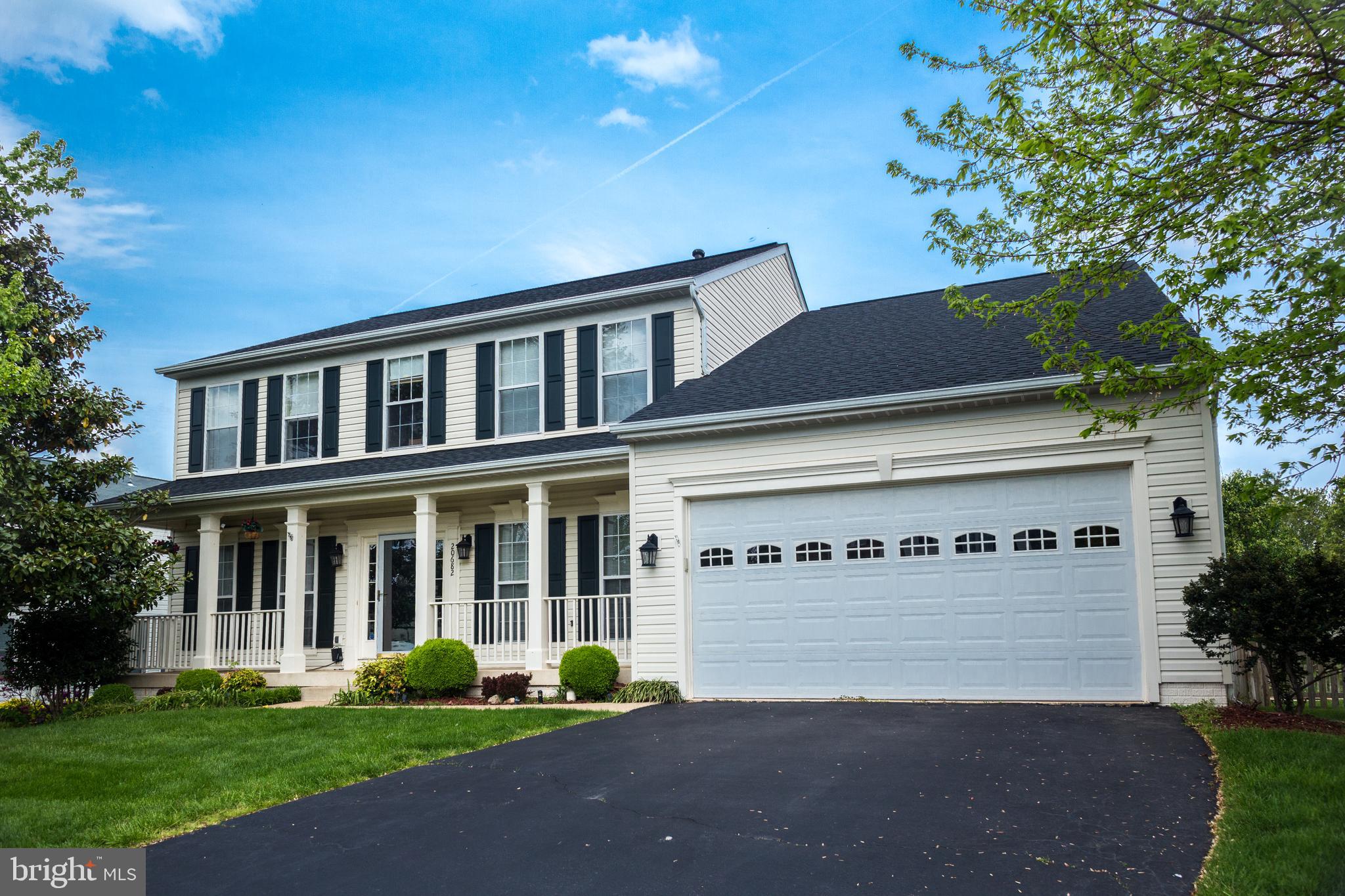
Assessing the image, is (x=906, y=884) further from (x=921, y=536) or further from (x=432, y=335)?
(x=432, y=335)

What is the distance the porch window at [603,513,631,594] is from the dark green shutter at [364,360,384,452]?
186 inches

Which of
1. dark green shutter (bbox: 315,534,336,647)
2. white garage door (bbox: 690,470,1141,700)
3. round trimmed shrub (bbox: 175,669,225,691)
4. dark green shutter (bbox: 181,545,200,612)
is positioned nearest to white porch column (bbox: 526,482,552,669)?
white garage door (bbox: 690,470,1141,700)

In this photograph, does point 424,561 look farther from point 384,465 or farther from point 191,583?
point 191,583

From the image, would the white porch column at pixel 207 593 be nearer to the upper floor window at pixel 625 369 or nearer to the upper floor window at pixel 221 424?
the upper floor window at pixel 221 424

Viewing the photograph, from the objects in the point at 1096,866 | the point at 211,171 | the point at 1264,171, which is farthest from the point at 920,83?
the point at 211,171

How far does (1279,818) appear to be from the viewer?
5.09m

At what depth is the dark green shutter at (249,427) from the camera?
1752cm

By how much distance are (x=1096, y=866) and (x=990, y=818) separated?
94 centimetres

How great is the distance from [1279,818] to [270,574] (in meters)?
16.2

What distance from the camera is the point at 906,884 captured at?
4.44 metres

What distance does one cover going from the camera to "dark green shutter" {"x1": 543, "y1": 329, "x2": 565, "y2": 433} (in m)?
15.3

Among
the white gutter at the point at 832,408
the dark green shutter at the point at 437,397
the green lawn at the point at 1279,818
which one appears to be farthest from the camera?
the dark green shutter at the point at 437,397

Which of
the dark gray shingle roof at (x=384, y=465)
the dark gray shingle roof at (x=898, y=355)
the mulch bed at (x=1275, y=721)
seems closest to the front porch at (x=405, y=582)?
the dark gray shingle roof at (x=384, y=465)

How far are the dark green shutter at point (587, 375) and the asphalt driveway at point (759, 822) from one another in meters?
7.17
